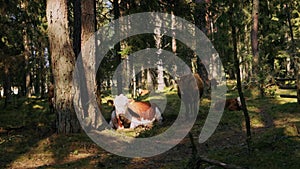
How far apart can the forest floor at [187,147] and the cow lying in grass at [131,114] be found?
760 mm

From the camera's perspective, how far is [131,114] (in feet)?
46.9

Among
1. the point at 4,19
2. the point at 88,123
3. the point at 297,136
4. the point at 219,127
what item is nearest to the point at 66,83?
the point at 88,123

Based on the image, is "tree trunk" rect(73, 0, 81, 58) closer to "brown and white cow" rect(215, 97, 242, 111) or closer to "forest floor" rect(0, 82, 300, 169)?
"forest floor" rect(0, 82, 300, 169)

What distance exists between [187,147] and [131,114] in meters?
4.50

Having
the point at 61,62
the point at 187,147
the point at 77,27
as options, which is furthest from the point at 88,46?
the point at 187,147

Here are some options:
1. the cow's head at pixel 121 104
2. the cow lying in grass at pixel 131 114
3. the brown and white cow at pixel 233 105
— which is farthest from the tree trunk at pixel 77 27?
the brown and white cow at pixel 233 105

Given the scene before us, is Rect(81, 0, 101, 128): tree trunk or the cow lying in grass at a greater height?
Rect(81, 0, 101, 128): tree trunk

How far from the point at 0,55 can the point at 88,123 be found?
11.0 m

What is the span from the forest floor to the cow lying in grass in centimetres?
76

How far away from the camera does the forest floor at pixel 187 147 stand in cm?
653

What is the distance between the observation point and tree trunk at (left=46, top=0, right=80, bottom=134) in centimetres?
1143

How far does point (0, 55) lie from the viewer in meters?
20.7

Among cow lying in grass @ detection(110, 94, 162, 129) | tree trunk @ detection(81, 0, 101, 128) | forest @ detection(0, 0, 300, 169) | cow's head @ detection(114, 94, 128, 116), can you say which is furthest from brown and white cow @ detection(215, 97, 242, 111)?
tree trunk @ detection(81, 0, 101, 128)

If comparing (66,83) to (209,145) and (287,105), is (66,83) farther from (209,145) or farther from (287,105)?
(287,105)
